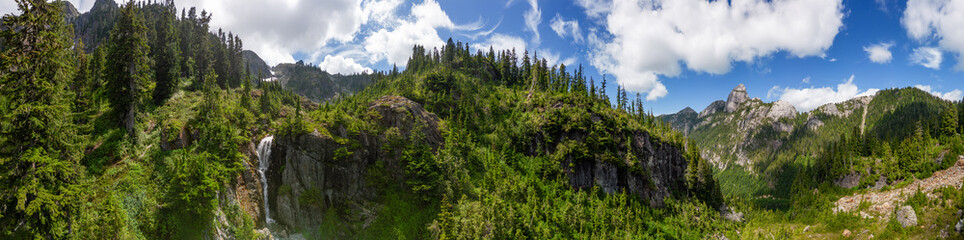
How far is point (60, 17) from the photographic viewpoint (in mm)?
22422

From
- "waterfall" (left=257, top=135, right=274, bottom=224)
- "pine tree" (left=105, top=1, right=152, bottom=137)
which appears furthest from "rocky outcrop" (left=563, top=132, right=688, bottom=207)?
"pine tree" (left=105, top=1, right=152, bottom=137)

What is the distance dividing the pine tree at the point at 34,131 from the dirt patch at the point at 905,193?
122m

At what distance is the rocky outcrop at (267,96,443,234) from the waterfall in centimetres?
60

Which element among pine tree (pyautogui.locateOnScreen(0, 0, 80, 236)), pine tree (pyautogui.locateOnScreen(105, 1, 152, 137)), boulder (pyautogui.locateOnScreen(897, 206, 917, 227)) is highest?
pine tree (pyautogui.locateOnScreen(105, 1, 152, 137))

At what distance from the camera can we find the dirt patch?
75812mm

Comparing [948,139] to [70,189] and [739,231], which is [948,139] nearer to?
[739,231]

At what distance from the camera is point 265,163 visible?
53.3 metres

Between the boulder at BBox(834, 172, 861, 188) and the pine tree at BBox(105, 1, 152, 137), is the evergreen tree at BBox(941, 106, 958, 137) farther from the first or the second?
the pine tree at BBox(105, 1, 152, 137)

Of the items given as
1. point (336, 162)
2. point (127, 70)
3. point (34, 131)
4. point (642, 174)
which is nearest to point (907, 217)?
point (642, 174)

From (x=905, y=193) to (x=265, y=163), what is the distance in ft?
464

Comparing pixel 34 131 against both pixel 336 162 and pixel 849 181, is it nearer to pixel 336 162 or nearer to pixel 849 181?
pixel 336 162

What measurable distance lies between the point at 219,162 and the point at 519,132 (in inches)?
2468

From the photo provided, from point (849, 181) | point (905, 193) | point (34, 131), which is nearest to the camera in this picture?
point (34, 131)

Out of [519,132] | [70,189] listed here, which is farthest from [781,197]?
[70,189]
